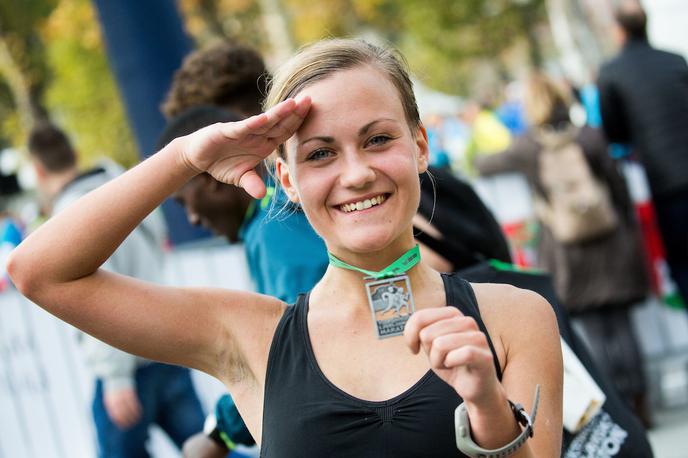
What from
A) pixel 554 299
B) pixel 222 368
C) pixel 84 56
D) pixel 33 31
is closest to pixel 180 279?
pixel 554 299

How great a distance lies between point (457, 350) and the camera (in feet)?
6.03

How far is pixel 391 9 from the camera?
1860 inches

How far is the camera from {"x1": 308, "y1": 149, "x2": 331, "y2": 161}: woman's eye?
2.23m

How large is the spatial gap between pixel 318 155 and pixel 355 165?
0.10 metres

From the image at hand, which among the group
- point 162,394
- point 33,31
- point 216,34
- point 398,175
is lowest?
point 162,394

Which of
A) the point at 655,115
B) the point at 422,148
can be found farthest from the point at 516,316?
the point at 655,115

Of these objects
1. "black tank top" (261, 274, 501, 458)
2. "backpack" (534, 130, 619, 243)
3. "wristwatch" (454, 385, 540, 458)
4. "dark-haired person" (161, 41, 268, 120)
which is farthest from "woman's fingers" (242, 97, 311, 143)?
"backpack" (534, 130, 619, 243)

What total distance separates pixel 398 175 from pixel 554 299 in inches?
47.7

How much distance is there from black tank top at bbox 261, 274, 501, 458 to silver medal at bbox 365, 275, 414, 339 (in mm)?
105

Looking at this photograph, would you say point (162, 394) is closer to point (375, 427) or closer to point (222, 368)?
point (222, 368)

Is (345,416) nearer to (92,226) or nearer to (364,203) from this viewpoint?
(364,203)

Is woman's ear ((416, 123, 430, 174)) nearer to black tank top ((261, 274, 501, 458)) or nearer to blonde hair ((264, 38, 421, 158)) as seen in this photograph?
blonde hair ((264, 38, 421, 158))

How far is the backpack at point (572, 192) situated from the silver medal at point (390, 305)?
4.83m

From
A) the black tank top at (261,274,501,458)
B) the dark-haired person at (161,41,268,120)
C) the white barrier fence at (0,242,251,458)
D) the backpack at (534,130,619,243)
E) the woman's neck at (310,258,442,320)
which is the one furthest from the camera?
the white barrier fence at (0,242,251,458)
